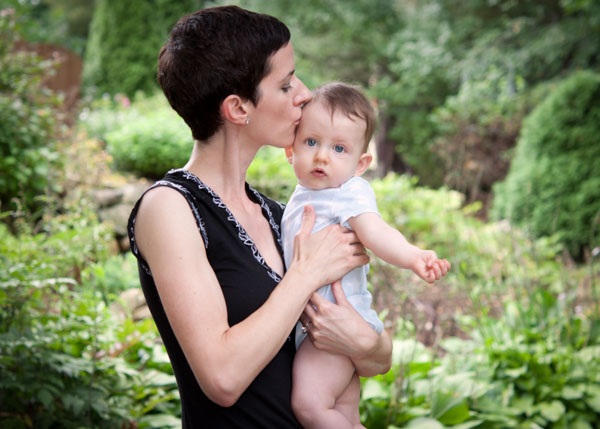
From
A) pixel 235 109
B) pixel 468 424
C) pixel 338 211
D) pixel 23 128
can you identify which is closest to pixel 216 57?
pixel 235 109

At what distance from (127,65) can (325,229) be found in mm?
12451

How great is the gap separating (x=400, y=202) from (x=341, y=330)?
5.78m

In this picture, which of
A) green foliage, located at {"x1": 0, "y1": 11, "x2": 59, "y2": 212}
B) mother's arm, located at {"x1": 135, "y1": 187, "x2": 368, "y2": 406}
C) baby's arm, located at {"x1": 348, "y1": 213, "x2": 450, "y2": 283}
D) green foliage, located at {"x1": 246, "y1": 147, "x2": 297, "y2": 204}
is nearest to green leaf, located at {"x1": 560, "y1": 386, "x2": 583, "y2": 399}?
baby's arm, located at {"x1": 348, "y1": 213, "x2": 450, "y2": 283}

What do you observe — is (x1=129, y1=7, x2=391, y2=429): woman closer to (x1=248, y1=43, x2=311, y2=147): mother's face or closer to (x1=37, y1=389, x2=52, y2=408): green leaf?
(x1=248, y1=43, x2=311, y2=147): mother's face

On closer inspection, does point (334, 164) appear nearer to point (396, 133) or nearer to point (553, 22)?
point (553, 22)

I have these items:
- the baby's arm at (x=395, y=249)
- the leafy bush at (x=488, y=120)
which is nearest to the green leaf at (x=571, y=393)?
the baby's arm at (x=395, y=249)

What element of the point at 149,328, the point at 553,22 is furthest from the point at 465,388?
the point at 553,22

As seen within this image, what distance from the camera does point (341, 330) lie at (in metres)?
1.56

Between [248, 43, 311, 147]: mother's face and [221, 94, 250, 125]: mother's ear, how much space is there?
0.02 m

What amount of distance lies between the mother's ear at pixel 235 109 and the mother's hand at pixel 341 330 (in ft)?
1.79

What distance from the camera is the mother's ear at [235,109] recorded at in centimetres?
150

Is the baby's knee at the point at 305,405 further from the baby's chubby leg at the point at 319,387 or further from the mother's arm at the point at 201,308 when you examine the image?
the mother's arm at the point at 201,308

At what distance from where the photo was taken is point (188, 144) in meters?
7.30

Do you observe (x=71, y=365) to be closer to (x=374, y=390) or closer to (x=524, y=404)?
(x=374, y=390)
